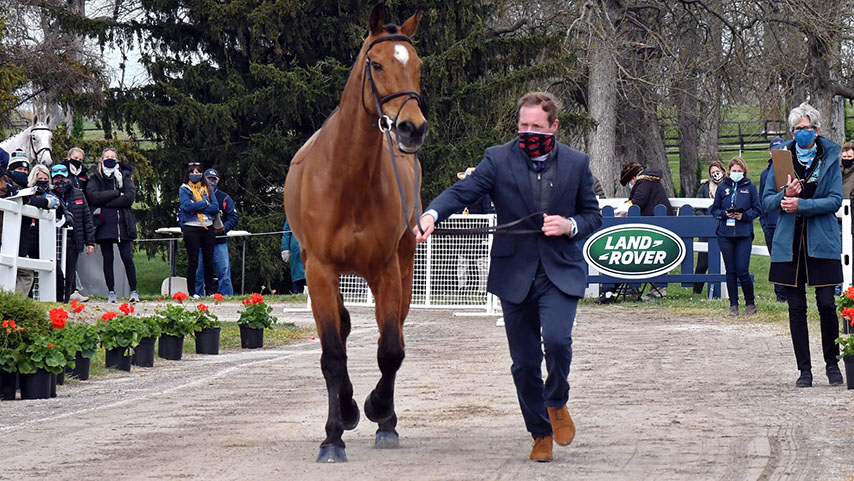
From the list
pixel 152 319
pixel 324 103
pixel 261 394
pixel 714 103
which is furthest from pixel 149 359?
pixel 714 103

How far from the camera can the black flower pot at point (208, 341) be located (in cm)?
1279

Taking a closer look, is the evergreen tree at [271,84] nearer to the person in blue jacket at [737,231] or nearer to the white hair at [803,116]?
the person in blue jacket at [737,231]

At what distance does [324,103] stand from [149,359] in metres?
12.6

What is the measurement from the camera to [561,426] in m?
6.61

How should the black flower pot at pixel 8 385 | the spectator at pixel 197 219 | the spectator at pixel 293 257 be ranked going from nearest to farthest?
the black flower pot at pixel 8 385, the spectator at pixel 197 219, the spectator at pixel 293 257

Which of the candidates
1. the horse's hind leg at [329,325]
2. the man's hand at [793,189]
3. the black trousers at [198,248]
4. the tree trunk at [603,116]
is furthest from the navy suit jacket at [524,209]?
the tree trunk at [603,116]

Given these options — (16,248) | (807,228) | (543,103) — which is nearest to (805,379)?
(807,228)

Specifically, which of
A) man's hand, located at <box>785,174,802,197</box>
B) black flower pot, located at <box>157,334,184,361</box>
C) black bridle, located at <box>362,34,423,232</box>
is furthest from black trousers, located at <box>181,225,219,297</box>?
black bridle, located at <box>362,34,423,232</box>

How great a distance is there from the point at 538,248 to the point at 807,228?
3.66 meters

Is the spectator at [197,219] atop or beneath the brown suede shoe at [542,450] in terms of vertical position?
atop

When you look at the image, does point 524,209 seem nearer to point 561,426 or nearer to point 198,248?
point 561,426

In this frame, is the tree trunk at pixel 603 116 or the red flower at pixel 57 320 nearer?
the red flower at pixel 57 320

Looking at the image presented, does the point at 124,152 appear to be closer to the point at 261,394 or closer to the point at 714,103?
the point at 714,103

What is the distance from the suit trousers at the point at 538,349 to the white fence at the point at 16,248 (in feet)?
29.7
